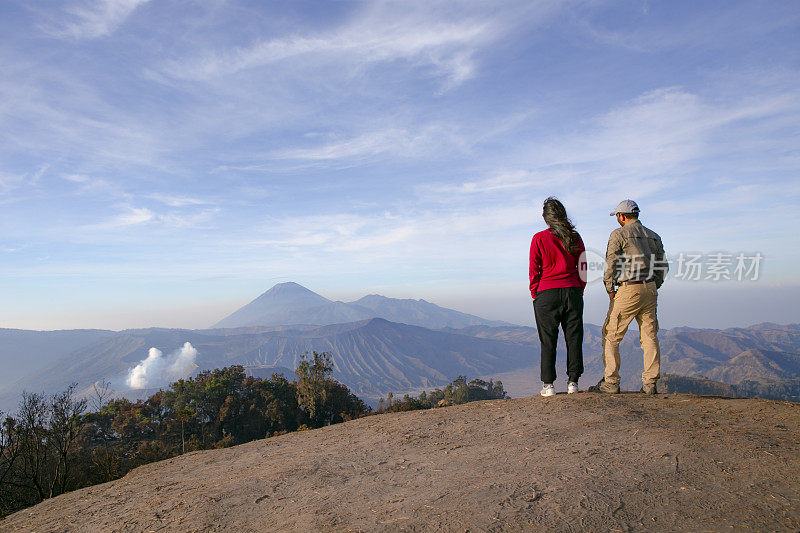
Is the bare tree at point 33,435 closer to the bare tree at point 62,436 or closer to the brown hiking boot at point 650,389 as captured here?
the bare tree at point 62,436

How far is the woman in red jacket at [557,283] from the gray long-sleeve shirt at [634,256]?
421 millimetres

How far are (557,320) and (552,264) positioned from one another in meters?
0.78

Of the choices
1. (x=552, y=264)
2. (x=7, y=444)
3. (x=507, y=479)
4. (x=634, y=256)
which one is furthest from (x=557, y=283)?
(x=7, y=444)

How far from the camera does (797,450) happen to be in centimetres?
374

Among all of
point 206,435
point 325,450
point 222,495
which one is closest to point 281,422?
point 206,435

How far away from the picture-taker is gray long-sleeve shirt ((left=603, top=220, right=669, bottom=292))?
234 inches

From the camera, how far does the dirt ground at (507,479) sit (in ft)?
9.16

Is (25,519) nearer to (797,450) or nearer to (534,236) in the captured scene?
(534,236)

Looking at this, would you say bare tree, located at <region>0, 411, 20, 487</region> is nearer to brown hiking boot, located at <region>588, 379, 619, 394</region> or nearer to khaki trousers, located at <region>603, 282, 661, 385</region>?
brown hiking boot, located at <region>588, 379, 619, 394</region>

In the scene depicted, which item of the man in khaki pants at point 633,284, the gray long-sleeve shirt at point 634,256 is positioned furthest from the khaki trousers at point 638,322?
the gray long-sleeve shirt at point 634,256

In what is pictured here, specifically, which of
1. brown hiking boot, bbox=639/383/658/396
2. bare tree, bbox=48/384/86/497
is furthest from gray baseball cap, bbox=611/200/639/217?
bare tree, bbox=48/384/86/497

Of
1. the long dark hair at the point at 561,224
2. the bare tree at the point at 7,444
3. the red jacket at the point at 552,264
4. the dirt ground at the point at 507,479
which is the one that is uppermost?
the long dark hair at the point at 561,224

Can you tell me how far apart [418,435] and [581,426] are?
6.30ft

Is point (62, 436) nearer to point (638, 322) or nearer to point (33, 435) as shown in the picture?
point (33, 435)
